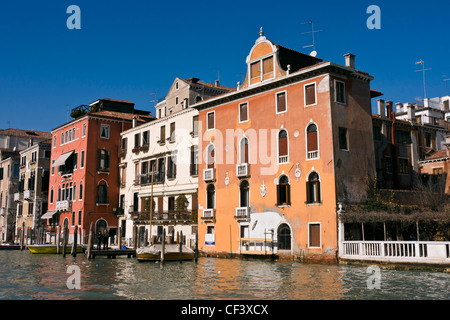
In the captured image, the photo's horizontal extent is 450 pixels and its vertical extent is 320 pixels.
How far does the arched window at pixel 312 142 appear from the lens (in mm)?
23945

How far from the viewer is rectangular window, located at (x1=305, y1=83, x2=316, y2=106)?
2427 cm

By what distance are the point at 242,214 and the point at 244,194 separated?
126 centimetres

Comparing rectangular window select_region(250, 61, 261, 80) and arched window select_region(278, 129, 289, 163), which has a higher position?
rectangular window select_region(250, 61, 261, 80)

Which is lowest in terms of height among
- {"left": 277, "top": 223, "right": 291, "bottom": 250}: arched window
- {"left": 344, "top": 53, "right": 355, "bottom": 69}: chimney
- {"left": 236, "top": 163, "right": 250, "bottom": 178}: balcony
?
{"left": 277, "top": 223, "right": 291, "bottom": 250}: arched window

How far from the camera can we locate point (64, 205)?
43062mm

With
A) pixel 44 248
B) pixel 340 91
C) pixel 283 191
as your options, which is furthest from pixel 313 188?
pixel 44 248

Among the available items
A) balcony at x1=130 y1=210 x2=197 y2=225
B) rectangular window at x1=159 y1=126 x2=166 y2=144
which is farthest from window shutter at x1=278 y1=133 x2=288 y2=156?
rectangular window at x1=159 y1=126 x2=166 y2=144

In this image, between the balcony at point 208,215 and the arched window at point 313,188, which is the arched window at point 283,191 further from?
the balcony at point 208,215

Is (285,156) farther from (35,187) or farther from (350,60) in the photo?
(35,187)

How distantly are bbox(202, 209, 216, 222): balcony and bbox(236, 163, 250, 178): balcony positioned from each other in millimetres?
3017

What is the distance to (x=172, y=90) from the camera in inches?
1575

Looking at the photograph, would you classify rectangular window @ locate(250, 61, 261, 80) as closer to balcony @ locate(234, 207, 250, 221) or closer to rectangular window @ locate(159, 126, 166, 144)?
balcony @ locate(234, 207, 250, 221)

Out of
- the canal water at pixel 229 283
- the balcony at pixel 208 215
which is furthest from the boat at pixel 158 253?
the balcony at pixel 208 215
